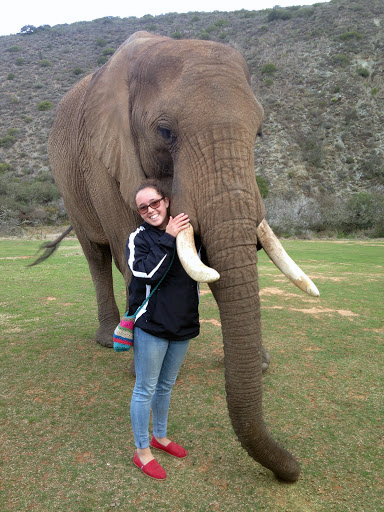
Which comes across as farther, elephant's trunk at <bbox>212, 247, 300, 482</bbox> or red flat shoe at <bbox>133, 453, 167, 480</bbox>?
red flat shoe at <bbox>133, 453, 167, 480</bbox>

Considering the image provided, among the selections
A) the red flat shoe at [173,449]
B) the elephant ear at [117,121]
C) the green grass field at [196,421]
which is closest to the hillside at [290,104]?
the green grass field at [196,421]

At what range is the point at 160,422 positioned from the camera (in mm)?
3381

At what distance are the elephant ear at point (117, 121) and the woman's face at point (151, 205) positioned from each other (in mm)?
888

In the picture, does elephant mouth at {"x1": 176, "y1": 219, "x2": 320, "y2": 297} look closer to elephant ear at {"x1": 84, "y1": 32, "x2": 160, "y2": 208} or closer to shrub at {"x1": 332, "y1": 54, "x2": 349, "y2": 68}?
Result: elephant ear at {"x1": 84, "y1": 32, "x2": 160, "y2": 208}

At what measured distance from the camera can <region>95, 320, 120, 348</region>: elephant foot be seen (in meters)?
6.14

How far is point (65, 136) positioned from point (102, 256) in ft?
5.60

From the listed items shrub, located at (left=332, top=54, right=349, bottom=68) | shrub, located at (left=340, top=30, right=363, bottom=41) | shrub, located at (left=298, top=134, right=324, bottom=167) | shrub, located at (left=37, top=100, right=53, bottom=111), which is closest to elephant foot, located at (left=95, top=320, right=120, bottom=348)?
shrub, located at (left=298, top=134, right=324, bottom=167)

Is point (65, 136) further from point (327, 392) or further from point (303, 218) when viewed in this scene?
point (303, 218)

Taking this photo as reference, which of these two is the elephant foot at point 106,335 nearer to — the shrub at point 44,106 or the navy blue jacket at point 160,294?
the navy blue jacket at point 160,294

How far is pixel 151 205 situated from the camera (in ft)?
9.75

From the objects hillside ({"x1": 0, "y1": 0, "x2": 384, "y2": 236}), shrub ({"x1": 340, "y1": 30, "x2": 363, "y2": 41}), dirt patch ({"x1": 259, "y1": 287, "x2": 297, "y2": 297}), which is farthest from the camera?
shrub ({"x1": 340, "y1": 30, "x2": 363, "y2": 41})

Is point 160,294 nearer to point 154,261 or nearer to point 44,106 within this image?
point 154,261

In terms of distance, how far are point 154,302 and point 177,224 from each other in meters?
0.52

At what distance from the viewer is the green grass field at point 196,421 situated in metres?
2.90
